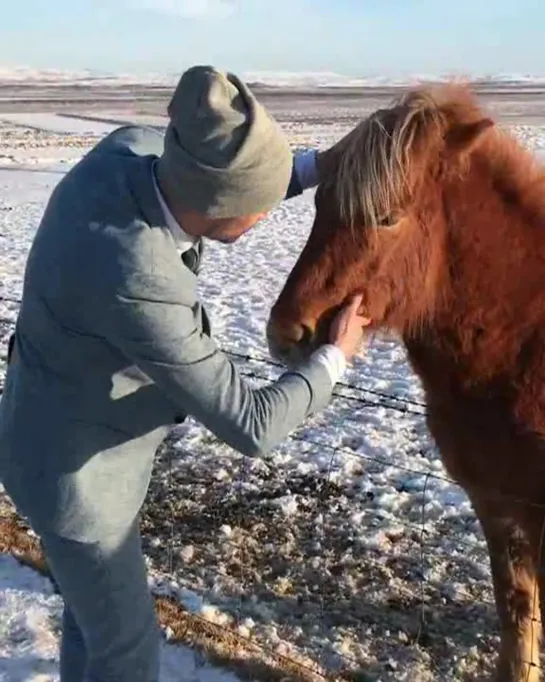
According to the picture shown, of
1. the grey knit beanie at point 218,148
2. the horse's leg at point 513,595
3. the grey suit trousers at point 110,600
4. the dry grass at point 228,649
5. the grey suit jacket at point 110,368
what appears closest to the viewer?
the grey knit beanie at point 218,148

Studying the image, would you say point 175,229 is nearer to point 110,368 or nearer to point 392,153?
point 110,368

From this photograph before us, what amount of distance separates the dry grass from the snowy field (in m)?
0.05

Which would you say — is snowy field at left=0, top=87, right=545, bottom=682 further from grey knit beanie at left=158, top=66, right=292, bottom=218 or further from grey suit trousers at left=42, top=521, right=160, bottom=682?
grey knit beanie at left=158, top=66, right=292, bottom=218

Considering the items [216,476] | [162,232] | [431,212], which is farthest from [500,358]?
[216,476]

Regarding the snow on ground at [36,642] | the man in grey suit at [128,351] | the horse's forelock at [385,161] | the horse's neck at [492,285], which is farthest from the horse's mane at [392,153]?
the snow on ground at [36,642]

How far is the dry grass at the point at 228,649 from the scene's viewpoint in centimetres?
342

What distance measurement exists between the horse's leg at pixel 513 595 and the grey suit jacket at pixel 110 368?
3.96 ft

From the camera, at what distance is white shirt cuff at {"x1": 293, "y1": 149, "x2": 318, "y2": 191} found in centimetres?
290

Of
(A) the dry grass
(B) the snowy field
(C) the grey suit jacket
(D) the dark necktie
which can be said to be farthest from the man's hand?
(A) the dry grass

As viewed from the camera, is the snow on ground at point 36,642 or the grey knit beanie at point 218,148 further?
the snow on ground at point 36,642

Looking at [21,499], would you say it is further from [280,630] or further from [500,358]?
[280,630]

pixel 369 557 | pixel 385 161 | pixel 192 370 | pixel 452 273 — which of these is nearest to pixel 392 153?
pixel 385 161

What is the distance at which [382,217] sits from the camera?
253 centimetres

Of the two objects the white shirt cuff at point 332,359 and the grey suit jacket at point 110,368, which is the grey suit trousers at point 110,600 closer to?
the grey suit jacket at point 110,368
